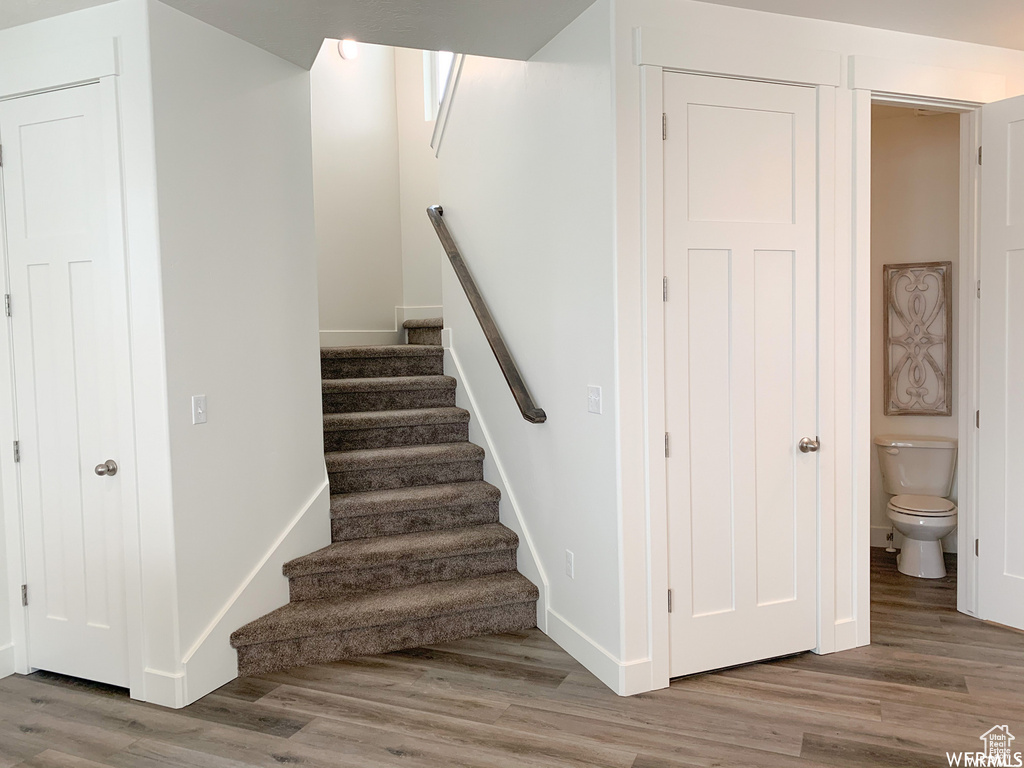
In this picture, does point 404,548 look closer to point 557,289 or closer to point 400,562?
point 400,562

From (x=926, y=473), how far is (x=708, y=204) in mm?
2517

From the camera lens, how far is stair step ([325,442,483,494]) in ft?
12.3

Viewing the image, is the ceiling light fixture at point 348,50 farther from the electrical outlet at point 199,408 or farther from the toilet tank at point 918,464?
the toilet tank at point 918,464

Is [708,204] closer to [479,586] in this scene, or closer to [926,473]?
[479,586]

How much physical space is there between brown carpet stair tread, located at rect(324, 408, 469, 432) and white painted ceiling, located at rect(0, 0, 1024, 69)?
182 cm

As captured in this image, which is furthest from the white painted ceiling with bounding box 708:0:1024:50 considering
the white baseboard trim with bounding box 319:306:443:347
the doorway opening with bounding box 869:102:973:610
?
the white baseboard trim with bounding box 319:306:443:347

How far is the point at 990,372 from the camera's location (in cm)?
329

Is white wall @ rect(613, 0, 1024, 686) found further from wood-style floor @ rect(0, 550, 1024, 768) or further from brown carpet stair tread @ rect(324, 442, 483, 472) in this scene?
brown carpet stair tread @ rect(324, 442, 483, 472)

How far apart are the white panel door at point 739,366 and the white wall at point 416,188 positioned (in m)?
3.21

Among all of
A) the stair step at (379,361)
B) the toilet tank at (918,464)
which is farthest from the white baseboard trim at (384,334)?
the toilet tank at (918,464)

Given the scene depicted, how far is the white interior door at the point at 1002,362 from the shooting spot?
10.4 ft

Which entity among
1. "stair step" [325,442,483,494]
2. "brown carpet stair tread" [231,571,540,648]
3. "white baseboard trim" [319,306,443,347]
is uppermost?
"white baseboard trim" [319,306,443,347]

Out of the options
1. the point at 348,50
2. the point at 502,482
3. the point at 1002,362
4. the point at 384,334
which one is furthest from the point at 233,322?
the point at 1002,362
